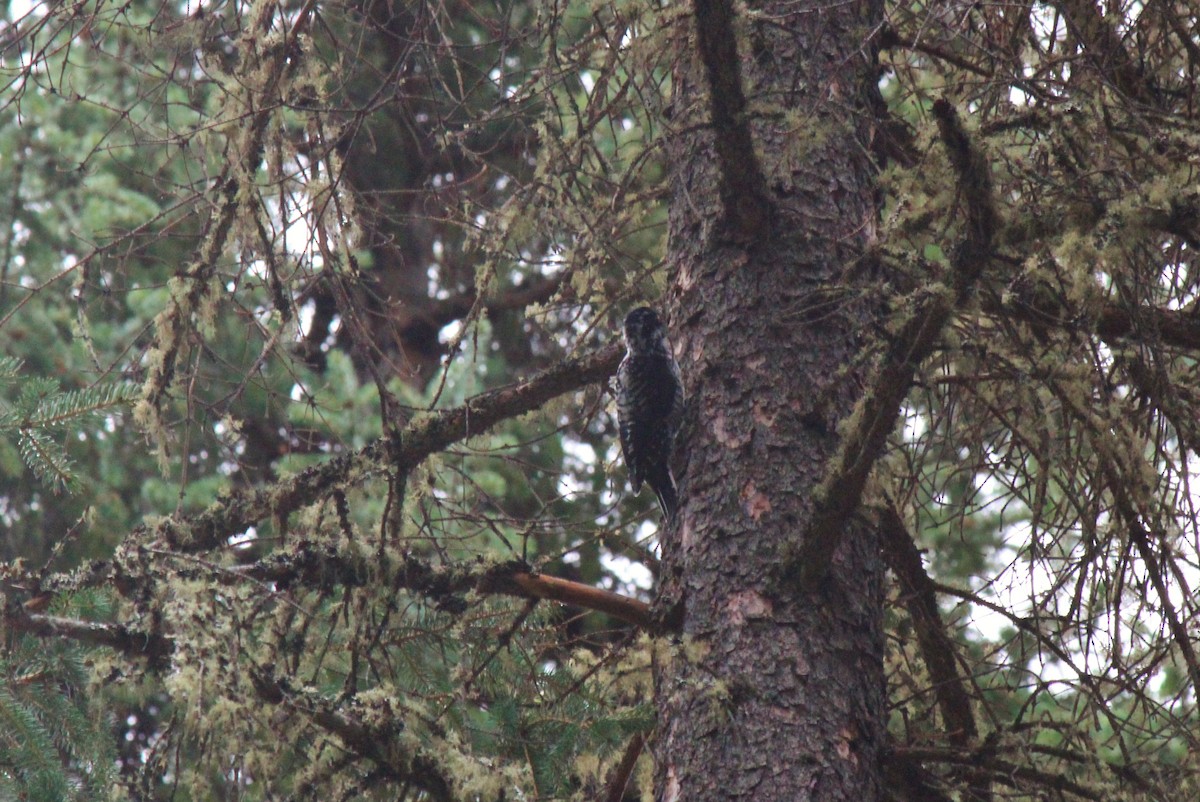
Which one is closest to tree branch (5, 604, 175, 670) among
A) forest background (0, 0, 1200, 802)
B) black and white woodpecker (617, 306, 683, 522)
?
forest background (0, 0, 1200, 802)

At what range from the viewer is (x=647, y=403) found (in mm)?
3865

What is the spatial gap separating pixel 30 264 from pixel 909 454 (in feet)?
20.2

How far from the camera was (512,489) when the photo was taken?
7.24 metres

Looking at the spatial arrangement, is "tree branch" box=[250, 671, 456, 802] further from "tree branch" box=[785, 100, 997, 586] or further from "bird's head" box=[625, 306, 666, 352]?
"bird's head" box=[625, 306, 666, 352]

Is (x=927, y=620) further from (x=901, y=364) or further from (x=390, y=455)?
(x=390, y=455)

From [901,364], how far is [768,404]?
0.65 meters

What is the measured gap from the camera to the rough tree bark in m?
2.52

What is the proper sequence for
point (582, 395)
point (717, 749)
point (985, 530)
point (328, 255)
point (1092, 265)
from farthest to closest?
point (985, 530) → point (582, 395) → point (328, 255) → point (717, 749) → point (1092, 265)

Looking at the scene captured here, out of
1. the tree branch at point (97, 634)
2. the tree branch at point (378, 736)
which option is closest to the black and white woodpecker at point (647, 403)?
the tree branch at point (378, 736)

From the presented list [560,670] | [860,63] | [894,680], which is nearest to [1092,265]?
[860,63]

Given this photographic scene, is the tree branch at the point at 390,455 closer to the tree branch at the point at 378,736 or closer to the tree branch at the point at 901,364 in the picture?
the tree branch at the point at 378,736

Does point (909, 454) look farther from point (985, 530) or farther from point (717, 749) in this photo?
point (985, 530)

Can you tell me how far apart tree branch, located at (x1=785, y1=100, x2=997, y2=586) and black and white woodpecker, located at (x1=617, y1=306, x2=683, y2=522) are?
0.96m

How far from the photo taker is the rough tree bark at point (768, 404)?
2.52 meters
